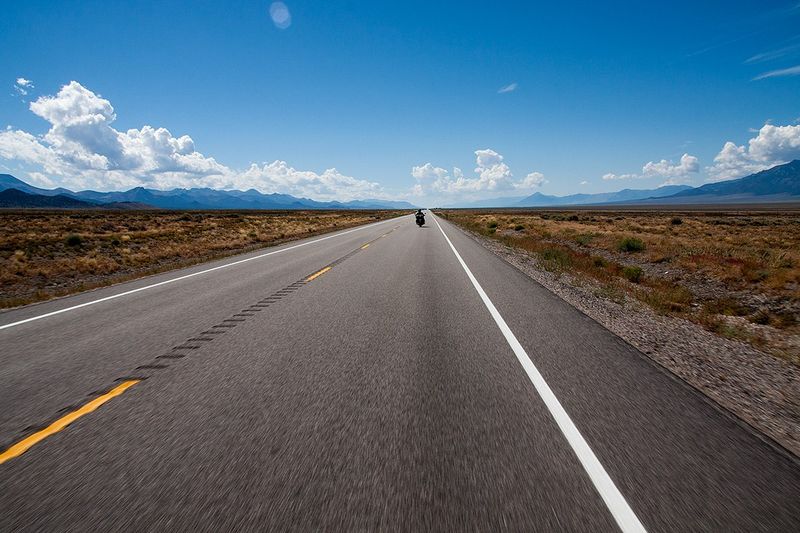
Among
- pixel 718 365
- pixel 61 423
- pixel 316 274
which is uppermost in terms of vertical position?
pixel 61 423

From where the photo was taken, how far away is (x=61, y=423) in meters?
3.27

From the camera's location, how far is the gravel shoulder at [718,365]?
11.7 ft

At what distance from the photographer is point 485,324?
6273 millimetres

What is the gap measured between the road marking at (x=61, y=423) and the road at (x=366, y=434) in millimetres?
19

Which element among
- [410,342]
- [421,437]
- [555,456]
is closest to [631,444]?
[555,456]

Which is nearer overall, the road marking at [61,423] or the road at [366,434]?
the road at [366,434]

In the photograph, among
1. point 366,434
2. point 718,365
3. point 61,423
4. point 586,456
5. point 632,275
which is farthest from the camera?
point 632,275

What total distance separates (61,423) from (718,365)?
673 centimetres

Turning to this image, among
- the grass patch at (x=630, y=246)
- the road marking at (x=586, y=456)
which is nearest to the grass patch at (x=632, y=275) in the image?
the grass patch at (x=630, y=246)

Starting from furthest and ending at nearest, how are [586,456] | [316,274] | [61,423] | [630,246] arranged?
1. [630,246]
2. [316,274]
3. [61,423]
4. [586,456]

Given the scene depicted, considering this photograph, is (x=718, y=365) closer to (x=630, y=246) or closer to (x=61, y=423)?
(x=61, y=423)

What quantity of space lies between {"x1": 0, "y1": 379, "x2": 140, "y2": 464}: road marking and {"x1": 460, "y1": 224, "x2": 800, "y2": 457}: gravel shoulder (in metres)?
5.48

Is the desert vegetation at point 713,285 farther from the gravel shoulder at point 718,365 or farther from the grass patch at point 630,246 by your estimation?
the gravel shoulder at point 718,365

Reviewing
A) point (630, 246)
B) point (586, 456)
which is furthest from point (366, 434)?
point (630, 246)
